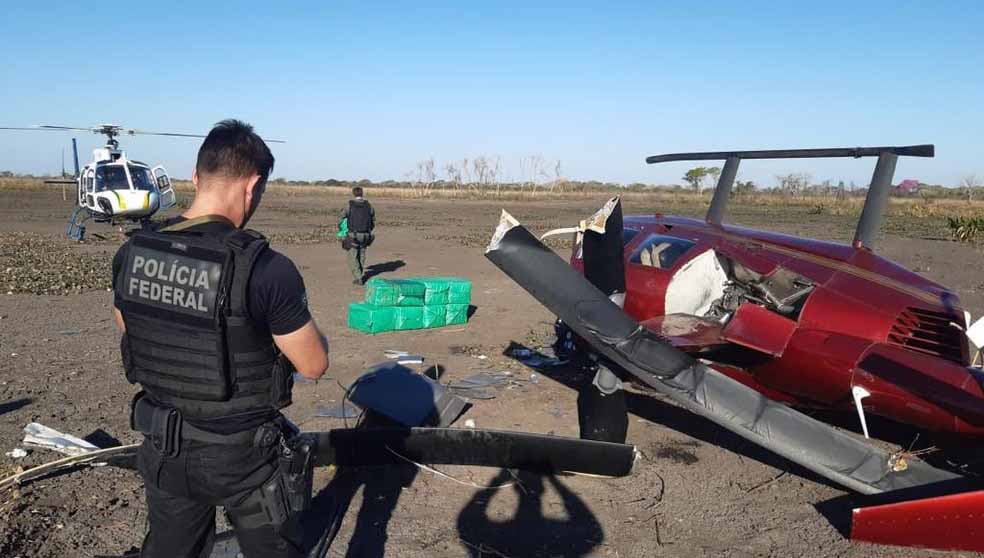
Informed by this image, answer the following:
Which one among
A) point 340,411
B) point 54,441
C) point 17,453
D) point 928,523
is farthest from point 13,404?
point 928,523

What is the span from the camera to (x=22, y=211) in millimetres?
35375

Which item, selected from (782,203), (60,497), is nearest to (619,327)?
(60,497)

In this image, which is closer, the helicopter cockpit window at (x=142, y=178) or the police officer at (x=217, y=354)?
the police officer at (x=217, y=354)

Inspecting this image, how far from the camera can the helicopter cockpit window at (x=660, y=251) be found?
7.07 m

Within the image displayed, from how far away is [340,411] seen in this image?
6730 millimetres

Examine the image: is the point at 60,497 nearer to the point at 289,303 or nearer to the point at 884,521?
the point at 289,303

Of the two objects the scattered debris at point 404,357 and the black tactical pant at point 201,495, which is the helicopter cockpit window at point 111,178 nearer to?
the scattered debris at point 404,357

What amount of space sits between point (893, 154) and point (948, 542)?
3.50 metres

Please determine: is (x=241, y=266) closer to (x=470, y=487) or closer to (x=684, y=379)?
(x=470, y=487)

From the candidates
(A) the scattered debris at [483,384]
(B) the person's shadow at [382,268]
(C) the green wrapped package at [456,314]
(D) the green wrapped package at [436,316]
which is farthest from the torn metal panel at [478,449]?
(B) the person's shadow at [382,268]

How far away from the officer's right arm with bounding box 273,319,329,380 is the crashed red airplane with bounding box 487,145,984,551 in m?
2.44

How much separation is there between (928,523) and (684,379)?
64.7 inches

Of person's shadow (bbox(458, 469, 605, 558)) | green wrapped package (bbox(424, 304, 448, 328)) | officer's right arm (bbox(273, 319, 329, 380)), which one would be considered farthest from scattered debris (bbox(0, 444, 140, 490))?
green wrapped package (bbox(424, 304, 448, 328))

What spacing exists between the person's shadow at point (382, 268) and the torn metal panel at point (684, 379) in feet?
37.0
